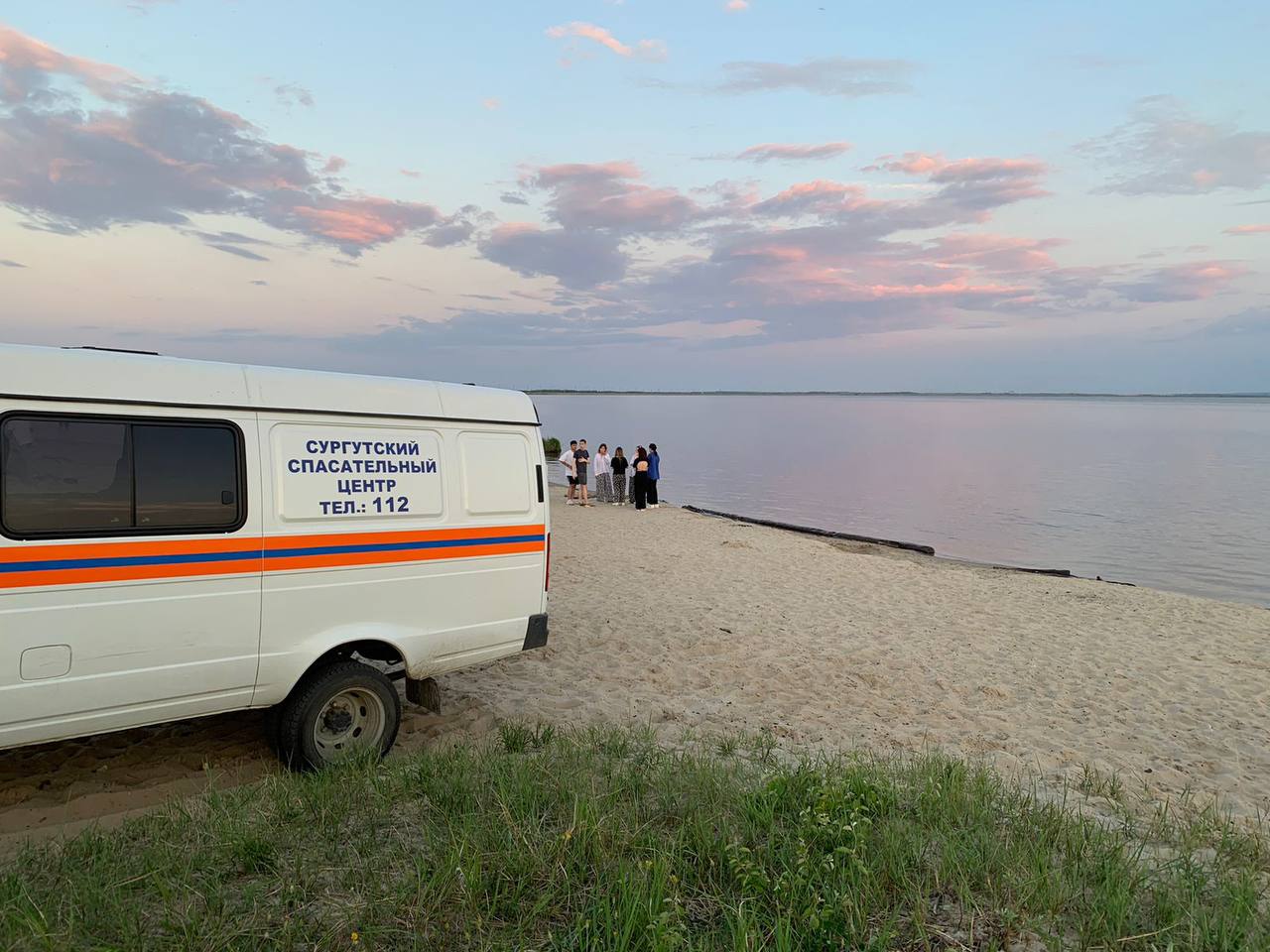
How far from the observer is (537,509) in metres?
6.63

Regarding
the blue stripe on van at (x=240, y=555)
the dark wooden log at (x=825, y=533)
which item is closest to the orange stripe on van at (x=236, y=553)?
the blue stripe on van at (x=240, y=555)

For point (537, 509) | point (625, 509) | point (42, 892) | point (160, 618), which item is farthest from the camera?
point (625, 509)

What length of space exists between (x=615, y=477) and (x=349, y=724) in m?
20.4

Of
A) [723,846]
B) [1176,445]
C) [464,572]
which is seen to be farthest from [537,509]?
[1176,445]

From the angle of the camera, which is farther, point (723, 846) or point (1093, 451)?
point (1093, 451)

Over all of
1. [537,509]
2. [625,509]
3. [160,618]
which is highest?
[537,509]

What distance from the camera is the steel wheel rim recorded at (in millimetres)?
5586

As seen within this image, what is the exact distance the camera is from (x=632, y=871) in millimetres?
3389

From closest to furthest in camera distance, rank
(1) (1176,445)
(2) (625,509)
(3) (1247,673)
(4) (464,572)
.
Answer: (4) (464,572) < (3) (1247,673) < (2) (625,509) < (1) (1176,445)

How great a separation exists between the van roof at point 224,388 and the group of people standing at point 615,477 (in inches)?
719

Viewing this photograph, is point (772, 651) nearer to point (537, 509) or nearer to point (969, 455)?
point (537, 509)

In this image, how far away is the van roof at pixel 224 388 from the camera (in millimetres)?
4422

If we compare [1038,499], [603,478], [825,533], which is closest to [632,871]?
[825,533]

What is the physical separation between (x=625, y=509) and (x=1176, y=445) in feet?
209
